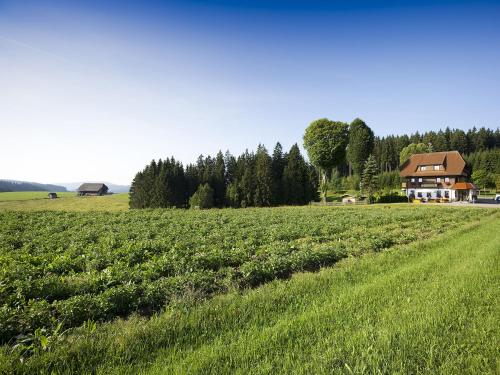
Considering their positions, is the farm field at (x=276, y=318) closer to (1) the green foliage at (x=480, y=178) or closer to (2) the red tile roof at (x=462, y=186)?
(2) the red tile roof at (x=462, y=186)

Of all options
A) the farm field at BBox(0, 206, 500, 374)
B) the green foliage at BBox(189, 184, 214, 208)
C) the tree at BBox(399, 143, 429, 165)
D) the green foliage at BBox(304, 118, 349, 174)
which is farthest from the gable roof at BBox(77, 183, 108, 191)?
Answer: the farm field at BBox(0, 206, 500, 374)

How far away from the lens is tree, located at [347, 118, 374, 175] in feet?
224

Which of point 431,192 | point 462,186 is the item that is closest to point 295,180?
point 431,192

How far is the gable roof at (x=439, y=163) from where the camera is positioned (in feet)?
195

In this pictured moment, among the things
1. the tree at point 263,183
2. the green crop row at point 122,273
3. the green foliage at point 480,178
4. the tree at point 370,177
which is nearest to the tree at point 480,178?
the green foliage at point 480,178

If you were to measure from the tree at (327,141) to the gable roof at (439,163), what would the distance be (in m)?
18.4

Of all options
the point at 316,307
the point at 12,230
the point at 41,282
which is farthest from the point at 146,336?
the point at 12,230

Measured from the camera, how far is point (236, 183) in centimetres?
6512

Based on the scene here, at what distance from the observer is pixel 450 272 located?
789 centimetres

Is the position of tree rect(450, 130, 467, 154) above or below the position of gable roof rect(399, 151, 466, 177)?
above

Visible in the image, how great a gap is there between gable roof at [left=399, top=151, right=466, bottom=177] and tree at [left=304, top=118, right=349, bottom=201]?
18428 millimetres

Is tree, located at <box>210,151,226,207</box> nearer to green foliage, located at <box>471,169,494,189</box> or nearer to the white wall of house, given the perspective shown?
the white wall of house

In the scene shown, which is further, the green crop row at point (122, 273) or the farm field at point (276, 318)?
the green crop row at point (122, 273)

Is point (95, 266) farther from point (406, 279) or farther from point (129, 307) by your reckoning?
point (406, 279)
